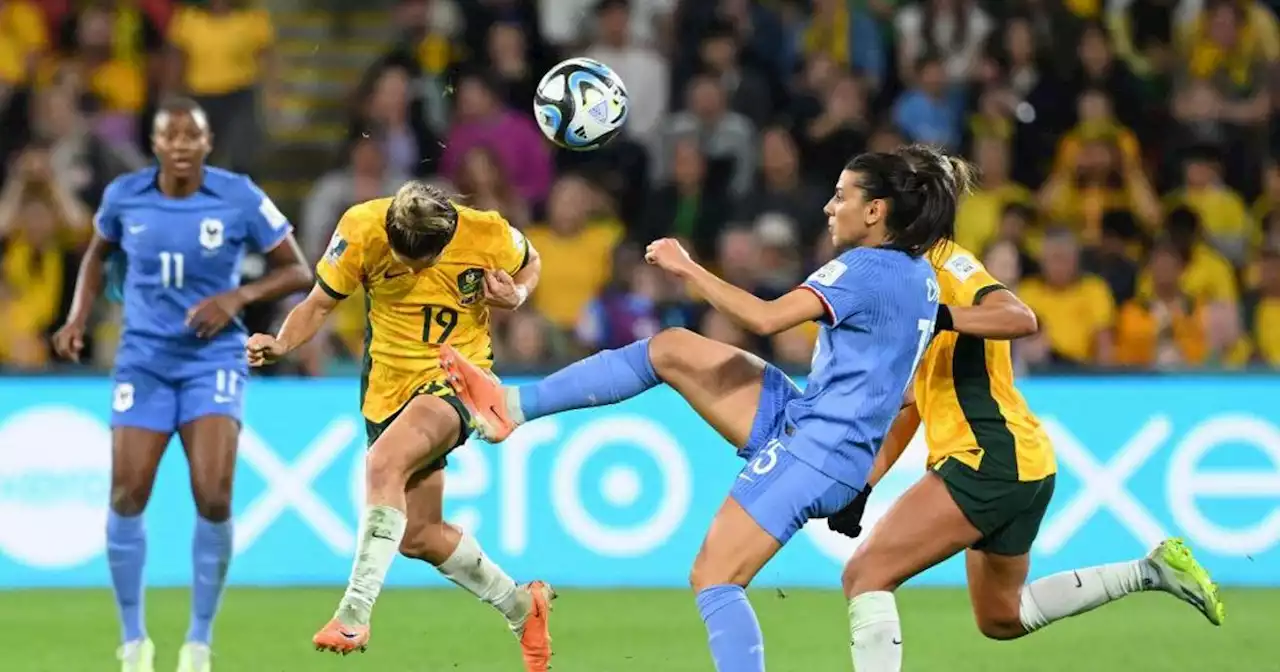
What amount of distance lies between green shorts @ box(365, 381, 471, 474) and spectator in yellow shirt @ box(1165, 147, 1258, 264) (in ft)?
25.4

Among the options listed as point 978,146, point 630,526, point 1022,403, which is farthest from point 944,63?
point 1022,403

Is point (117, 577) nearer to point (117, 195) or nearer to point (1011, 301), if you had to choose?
point (117, 195)

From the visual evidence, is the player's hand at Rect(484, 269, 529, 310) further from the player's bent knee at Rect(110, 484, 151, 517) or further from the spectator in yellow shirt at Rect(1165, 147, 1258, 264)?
the spectator in yellow shirt at Rect(1165, 147, 1258, 264)

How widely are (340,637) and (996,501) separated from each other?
2145 millimetres

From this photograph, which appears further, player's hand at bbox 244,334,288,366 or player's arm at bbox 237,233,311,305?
player's arm at bbox 237,233,311,305

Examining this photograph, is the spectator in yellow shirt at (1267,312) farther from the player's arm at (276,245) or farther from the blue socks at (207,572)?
the blue socks at (207,572)

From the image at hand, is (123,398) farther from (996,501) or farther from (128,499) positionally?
(996,501)

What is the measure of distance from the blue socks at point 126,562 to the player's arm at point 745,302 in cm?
305

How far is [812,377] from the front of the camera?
657cm

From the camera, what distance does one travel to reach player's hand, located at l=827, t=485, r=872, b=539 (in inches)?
259

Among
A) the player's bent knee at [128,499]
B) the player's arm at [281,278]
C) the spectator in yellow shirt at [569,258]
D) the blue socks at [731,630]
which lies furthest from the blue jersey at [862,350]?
the spectator in yellow shirt at [569,258]

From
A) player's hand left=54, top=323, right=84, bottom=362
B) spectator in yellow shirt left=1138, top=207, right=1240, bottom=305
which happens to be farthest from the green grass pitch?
spectator in yellow shirt left=1138, top=207, right=1240, bottom=305

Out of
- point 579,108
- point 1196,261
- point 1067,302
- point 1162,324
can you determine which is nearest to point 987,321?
point 579,108

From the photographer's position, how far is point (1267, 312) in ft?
42.3
